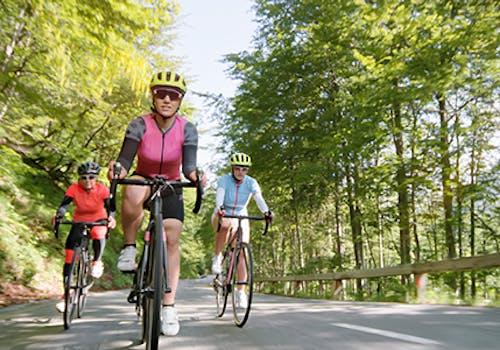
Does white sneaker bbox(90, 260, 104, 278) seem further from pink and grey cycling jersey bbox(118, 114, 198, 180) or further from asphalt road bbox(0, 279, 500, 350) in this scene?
pink and grey cycling jersey bbox(118, 114, 198, 180)

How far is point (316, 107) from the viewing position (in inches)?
642

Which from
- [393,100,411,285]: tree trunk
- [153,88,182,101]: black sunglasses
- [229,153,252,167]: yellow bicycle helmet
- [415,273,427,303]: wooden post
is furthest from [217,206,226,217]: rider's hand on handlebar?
[393,100,411,285]: tree trunk

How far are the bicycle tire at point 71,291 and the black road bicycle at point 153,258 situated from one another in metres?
1.51

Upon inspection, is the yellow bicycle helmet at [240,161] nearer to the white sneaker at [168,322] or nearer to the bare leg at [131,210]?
the bare leg at [131,210]

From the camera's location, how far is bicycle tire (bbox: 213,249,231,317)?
5.93 m

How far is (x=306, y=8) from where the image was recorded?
1477 centimetres

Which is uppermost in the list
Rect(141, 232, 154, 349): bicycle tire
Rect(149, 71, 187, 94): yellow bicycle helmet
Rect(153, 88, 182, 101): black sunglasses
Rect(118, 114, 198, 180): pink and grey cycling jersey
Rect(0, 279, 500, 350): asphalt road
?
Rect(149, 71, 187, 94): yellow bicycle helmet

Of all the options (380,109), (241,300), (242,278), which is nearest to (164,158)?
(241,300)

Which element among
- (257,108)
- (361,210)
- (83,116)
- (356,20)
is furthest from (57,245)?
(356,20)

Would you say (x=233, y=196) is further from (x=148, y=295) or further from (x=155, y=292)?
(x=155, y=292)

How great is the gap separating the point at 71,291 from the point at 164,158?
2677 millimetres

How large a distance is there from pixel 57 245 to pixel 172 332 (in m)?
12.8

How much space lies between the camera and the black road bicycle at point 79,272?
209 inches

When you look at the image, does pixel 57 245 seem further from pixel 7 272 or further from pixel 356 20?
pixel 356 20
